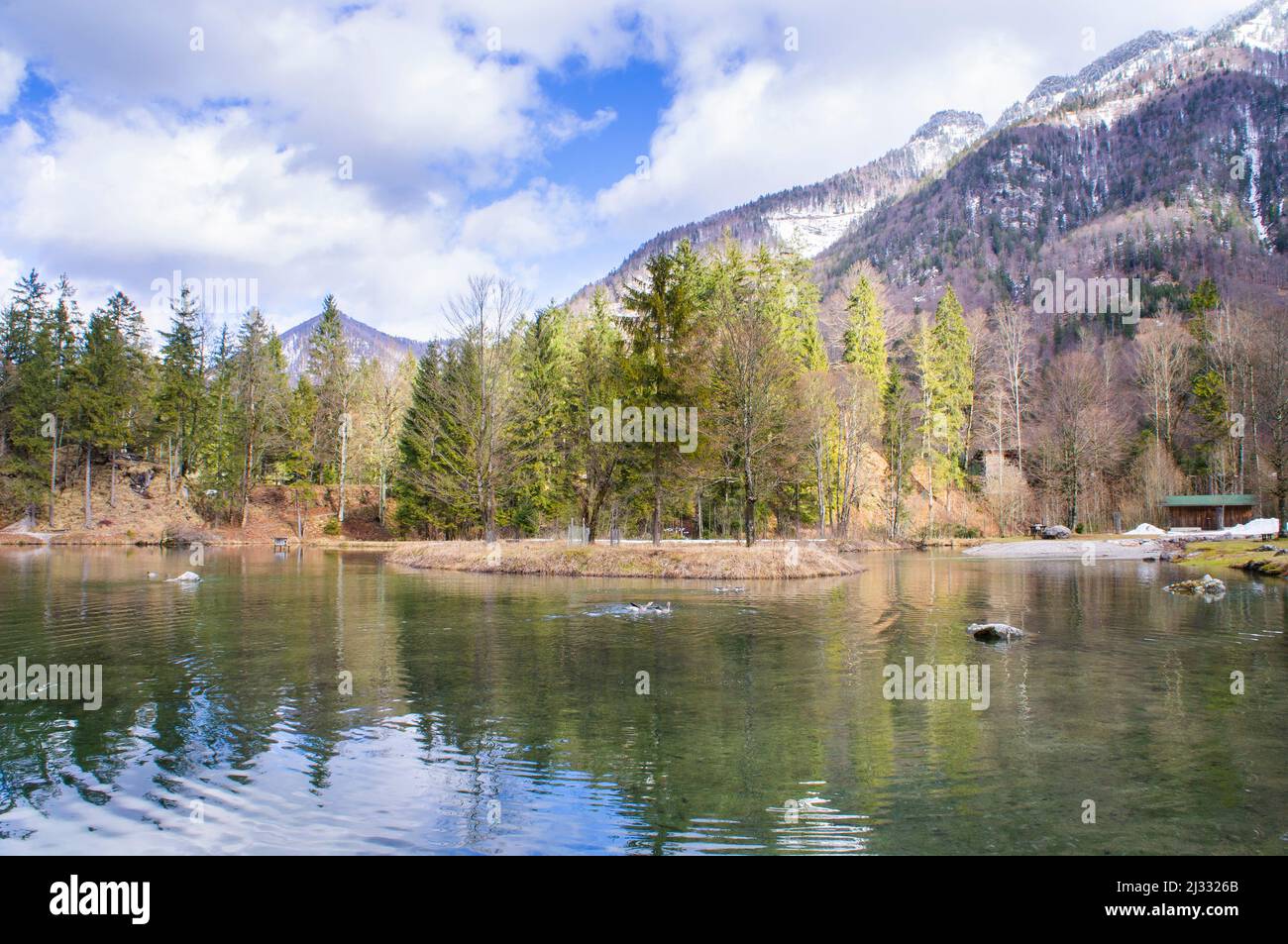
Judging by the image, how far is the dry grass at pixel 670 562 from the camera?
31.2 m

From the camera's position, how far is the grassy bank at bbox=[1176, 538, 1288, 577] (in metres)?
32.7

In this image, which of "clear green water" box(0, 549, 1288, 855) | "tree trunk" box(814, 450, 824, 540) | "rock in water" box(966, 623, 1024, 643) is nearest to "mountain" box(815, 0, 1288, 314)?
"tree trunk" box(814, 450, 824, 540)

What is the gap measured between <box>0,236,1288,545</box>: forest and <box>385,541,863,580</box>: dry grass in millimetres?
4809

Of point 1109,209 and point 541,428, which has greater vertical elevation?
point 1109,209

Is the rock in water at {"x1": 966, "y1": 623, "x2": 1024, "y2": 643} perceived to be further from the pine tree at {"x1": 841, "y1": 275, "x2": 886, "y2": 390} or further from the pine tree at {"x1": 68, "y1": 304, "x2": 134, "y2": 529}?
the pine tree at {"x1": 68, "y1": 304, "x2": 134, "y2": 529}

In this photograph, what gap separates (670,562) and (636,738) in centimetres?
2267
